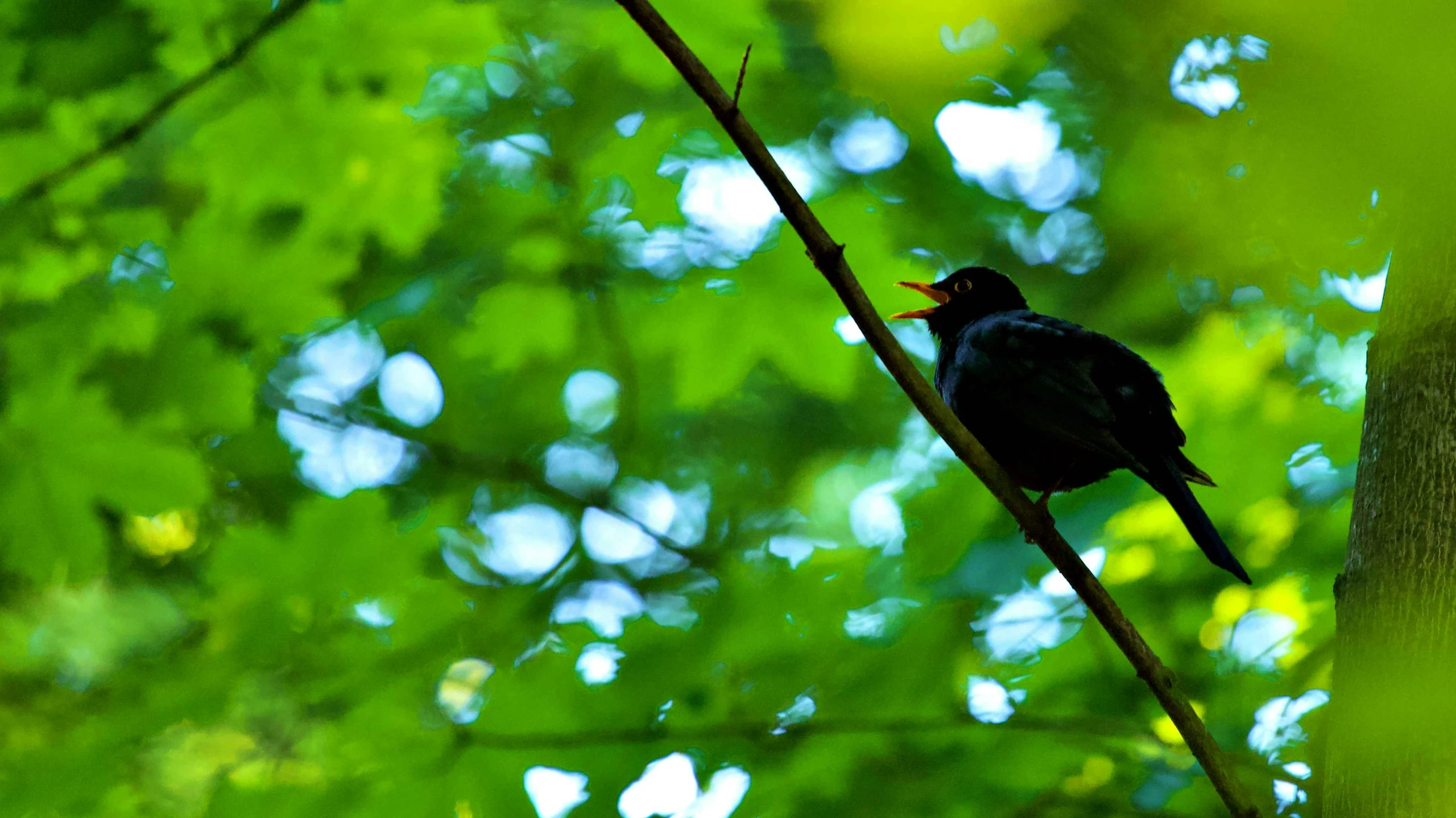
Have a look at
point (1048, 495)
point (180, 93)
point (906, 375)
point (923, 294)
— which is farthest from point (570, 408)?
point (906, 375)

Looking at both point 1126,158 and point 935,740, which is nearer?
point 935,740

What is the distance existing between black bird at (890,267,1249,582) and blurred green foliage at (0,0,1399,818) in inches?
8.6

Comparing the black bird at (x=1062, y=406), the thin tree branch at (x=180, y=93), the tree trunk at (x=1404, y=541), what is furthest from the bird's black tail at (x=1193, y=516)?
the thin tree branch at (x=180, y=93)

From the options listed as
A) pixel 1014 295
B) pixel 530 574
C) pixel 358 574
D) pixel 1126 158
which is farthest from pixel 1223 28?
pixel 530 574

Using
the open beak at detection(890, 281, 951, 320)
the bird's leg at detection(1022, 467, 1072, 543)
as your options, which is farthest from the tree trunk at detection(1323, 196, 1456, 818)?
the open beak at detection(890, 281, 951, 320)

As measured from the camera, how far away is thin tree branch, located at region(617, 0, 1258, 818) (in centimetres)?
187

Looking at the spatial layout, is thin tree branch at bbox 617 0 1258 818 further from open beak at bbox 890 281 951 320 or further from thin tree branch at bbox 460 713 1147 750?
open beak at bbox 890 281 951 320

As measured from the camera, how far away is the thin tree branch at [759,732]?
2680 millimetres

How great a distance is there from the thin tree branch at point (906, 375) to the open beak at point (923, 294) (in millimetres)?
1826

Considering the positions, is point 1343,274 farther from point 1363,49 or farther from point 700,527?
point 700,527

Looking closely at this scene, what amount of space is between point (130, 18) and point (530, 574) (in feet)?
8.11

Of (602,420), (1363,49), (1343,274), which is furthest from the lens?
(602,420)

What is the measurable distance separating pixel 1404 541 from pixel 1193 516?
535 millimetres

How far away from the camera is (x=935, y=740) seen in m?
2.79
